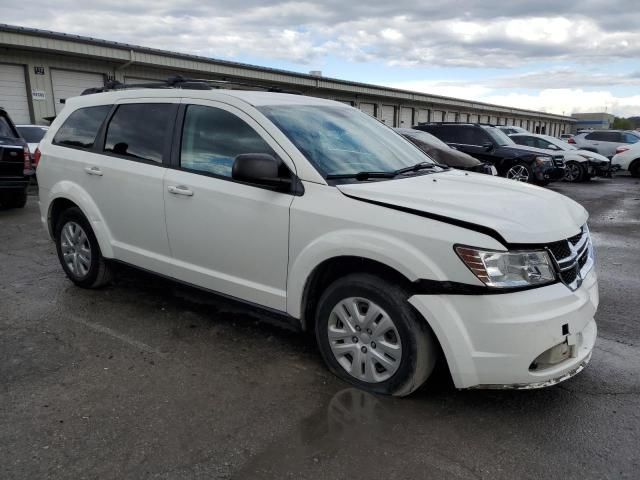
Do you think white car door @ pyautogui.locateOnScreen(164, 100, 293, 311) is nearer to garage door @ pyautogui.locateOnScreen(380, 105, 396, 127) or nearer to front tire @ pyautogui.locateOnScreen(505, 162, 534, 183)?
front tire @ pyautogui.locateOnScreen(505, 162, 534, 183)

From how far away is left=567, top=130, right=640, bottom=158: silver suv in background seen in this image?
2220cm

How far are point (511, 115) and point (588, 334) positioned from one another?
202 ft

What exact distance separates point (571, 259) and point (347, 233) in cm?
128

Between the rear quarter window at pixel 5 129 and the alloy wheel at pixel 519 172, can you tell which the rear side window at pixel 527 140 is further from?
the rear quarter window at pixel 5 129

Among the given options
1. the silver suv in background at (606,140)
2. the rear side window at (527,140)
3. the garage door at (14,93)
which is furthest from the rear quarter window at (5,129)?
the silver suv in background at (606,140)

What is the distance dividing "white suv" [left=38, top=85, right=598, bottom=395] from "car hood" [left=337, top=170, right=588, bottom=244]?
0.05 ft

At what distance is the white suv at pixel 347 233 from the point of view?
110 inches

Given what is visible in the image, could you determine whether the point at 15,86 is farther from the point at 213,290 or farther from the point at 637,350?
the point at 637,350

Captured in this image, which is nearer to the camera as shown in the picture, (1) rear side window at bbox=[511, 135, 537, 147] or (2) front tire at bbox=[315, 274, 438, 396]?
(2) front tire at bbox=[315, 274, 438, 396]

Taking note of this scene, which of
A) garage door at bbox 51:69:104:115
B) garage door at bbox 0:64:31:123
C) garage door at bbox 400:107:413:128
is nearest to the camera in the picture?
garage door at bbox 0:64:31:123

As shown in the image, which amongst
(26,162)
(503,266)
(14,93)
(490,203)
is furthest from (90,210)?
(14,93)

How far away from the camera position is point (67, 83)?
18.4 meters

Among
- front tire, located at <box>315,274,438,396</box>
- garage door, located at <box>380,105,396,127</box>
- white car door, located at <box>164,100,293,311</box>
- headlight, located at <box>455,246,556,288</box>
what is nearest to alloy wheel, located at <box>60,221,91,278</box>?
white car door, located at <box>164,100,293,311</box>

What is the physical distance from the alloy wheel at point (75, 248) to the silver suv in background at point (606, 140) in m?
22.4
